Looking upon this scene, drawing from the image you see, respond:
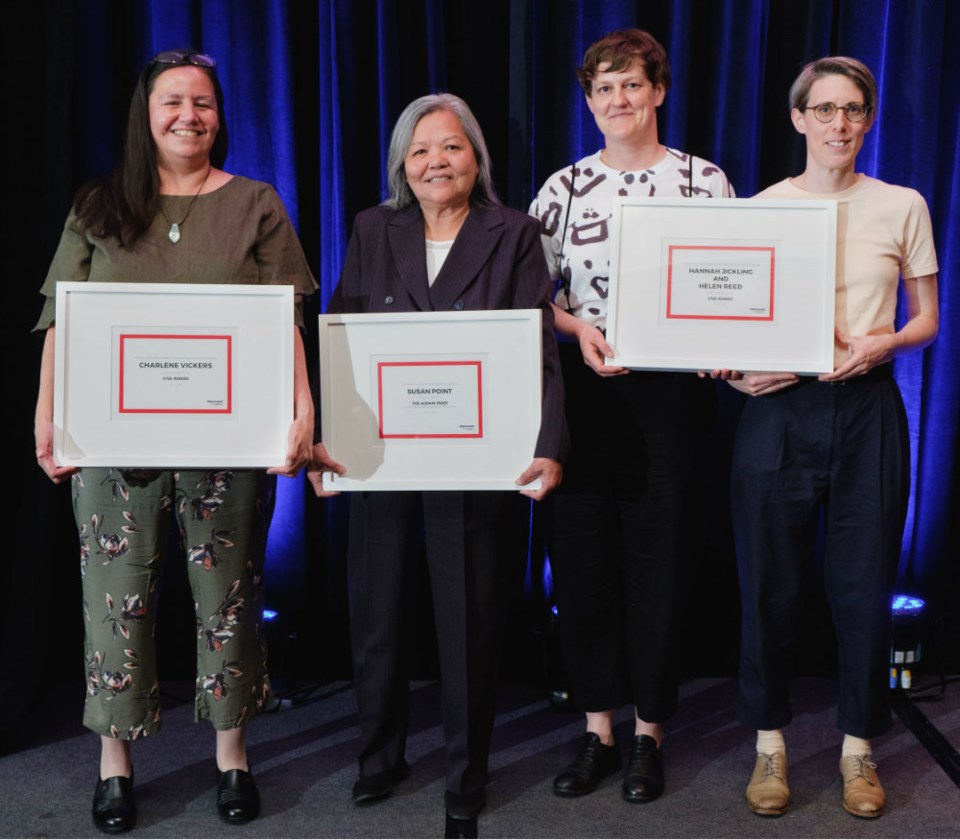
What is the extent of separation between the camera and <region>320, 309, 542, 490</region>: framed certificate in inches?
88.0

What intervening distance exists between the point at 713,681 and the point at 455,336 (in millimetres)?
1708

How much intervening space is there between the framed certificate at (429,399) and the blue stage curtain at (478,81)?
1.04 meters

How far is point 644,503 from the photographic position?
99.2 inches

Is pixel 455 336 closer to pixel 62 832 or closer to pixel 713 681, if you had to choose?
pixel 62 832

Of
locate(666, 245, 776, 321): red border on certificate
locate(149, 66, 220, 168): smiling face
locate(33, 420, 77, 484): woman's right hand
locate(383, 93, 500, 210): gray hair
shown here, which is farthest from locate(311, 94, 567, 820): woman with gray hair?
locate(33, 420, 77, 484): woman's right hand

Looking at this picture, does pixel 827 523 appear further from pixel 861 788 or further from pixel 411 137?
pixel 411 137

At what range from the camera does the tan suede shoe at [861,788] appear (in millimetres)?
2451

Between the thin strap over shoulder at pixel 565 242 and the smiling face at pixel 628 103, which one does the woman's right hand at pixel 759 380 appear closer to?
the thin strap over shoulder at pixel 565 242

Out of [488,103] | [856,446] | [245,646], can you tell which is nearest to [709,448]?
[856,446]

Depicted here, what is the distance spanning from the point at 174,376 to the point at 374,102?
1372 mm

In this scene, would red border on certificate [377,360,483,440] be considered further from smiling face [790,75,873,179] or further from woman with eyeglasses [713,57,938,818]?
smiling face [790,75,873,179]

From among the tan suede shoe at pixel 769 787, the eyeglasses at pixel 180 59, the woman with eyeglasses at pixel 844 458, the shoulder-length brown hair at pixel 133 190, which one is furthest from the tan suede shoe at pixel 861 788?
the eyeglasses at pixel 180 59

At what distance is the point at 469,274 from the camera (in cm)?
229

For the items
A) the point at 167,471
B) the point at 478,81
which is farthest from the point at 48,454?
the point at 478,81
